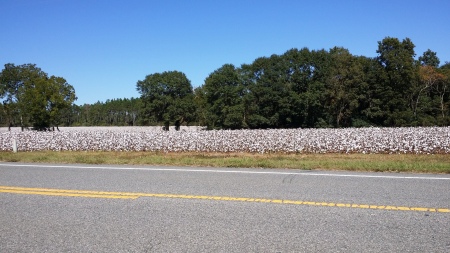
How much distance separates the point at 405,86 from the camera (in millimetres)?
49688

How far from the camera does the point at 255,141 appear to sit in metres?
20.4

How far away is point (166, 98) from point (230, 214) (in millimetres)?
68720

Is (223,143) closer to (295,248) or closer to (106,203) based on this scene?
(106,203)

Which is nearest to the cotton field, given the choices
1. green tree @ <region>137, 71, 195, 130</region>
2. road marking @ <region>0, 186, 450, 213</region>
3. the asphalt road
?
the asphalt road

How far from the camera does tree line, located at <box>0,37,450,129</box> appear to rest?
1930 inches

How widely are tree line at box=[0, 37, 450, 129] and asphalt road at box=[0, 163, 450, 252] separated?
145 feet

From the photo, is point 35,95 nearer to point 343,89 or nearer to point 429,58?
point 343,89

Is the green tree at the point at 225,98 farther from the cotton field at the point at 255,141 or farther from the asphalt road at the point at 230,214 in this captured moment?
the asphalt road at the point at 230,214

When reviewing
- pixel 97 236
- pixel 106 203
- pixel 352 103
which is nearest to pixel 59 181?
pixel 106 203

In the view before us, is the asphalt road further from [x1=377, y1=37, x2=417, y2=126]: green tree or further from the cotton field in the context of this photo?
[x1=377, y1=37, x2=417, y2=126]: green tree

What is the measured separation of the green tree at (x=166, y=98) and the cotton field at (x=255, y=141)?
46.5 meters

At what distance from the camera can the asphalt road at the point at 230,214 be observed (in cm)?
407

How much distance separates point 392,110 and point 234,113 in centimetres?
2377

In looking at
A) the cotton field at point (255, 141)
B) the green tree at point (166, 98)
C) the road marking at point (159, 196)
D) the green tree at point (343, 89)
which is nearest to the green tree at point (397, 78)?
the green tree at point (343, 89)
